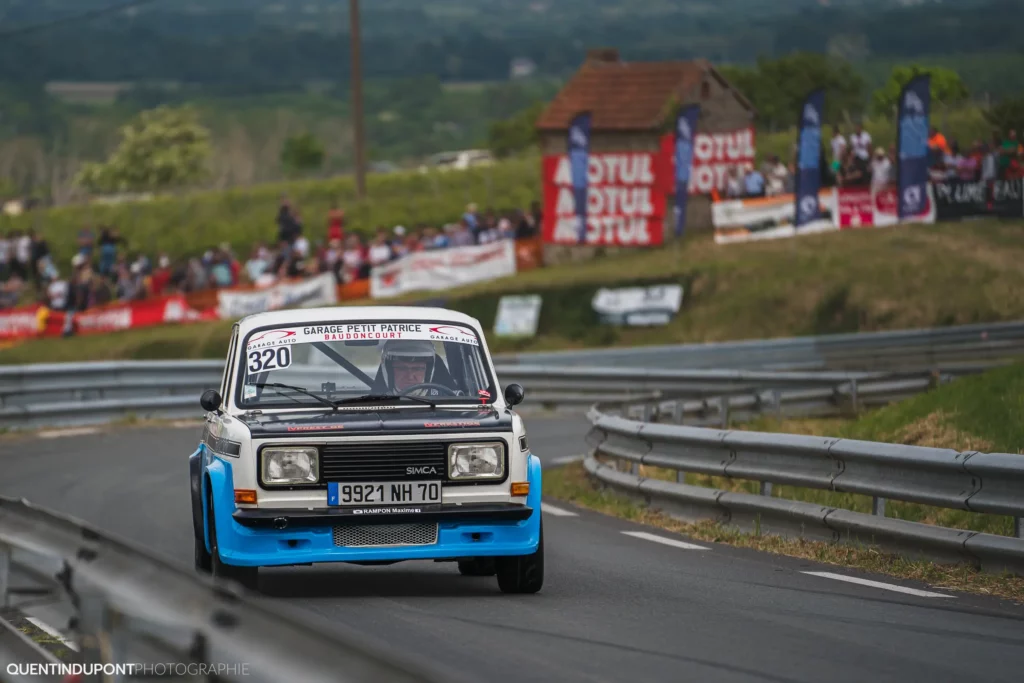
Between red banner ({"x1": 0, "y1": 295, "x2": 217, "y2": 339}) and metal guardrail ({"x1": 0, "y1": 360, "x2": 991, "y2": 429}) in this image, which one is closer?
metal guardrail ({"x1": 0, "y1": 360, "x2": 991, "y2": 429})

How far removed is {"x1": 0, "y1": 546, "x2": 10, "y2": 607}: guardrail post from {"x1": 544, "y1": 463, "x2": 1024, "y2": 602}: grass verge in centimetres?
508

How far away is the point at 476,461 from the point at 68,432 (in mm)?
14561

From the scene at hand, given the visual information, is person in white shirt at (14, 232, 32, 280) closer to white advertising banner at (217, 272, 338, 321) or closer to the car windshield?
white advertising banner at (217, 272, 338, 321)

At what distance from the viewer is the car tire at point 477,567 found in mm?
10234

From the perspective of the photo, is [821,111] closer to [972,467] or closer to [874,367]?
[874,367]

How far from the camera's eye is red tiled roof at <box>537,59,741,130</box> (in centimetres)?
4584

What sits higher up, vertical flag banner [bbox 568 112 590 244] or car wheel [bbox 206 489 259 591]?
vertical flag banner [bbox 568 112 590 244]

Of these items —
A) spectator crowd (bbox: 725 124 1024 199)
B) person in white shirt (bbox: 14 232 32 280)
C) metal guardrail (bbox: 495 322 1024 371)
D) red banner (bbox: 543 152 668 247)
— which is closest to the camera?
metal guardrail (bbox: 495 322 1024 371)

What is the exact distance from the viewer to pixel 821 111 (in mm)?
Answer: 35688

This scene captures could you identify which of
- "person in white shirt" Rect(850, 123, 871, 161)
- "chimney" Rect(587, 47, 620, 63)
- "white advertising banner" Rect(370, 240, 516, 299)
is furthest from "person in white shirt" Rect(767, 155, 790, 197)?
"chimney" Rect(587, 47, 620, 63)

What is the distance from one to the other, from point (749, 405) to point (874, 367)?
25.8ft

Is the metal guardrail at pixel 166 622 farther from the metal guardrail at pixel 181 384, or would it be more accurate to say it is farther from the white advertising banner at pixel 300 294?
the white advertising banner at pixel 300 294

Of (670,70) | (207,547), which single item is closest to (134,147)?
(670,70)

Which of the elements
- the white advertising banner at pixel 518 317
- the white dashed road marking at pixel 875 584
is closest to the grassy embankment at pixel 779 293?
the white advertising banner at pixel 518 317
